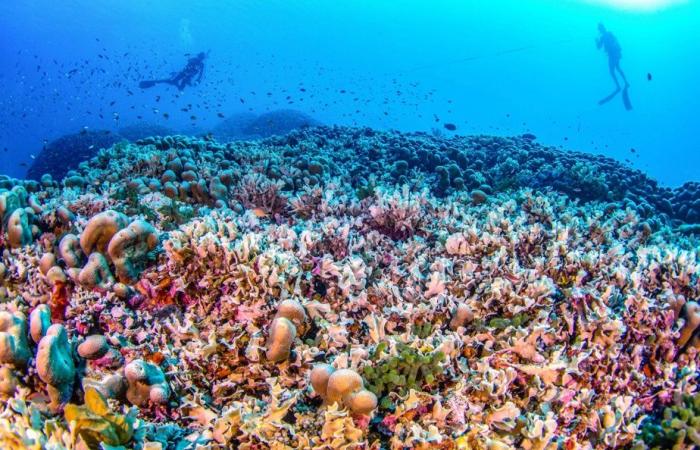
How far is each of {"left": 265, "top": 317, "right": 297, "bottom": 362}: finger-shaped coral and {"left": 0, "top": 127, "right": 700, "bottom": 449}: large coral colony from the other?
1cm

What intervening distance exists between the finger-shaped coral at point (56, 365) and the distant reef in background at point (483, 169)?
525cm

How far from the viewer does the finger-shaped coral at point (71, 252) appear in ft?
12.6

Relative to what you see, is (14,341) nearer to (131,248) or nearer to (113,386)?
(113,386)

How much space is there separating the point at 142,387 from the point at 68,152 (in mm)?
25056

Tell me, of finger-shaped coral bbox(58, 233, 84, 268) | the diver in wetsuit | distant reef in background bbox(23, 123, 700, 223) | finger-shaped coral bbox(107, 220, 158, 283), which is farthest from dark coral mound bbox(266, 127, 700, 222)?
the diver in wetsuit

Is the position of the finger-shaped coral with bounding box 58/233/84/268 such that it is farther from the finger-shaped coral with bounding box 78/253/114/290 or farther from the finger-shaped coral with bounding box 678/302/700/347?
the finger-shaped coral with bounding box 678/302/700/347

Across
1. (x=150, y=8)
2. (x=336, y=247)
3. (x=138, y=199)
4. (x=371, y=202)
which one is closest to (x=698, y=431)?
(x=336, y=247)

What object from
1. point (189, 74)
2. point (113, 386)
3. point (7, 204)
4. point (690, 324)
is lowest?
point (113, 386)

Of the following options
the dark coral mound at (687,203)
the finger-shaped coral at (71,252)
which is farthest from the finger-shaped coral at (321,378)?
the dark coral mound at (687,203)

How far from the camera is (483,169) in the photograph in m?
10.6

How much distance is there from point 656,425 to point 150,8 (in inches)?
6260

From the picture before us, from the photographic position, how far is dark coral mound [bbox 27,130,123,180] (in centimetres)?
2123

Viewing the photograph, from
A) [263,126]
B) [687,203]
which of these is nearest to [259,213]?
[687,203]

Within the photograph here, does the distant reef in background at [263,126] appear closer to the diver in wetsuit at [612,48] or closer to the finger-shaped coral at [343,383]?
the finger-shaped coral at [343,383]
